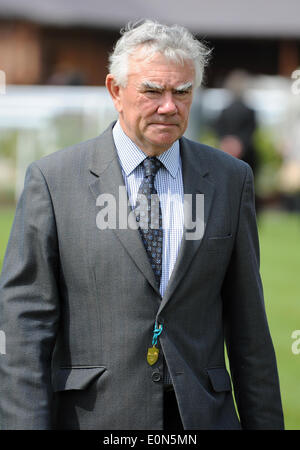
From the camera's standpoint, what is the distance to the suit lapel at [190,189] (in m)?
2.83

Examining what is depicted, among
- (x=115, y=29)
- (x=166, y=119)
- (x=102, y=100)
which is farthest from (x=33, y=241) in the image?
(x=115, y=29)

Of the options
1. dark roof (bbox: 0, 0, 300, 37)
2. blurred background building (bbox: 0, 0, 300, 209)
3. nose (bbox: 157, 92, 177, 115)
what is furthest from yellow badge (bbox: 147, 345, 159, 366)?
dark roof (bbox: 0, 0, 300, 37)

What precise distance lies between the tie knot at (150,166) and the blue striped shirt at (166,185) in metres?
0.02

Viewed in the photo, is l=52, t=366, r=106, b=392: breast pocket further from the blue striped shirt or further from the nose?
the nose

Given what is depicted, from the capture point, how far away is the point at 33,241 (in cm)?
285

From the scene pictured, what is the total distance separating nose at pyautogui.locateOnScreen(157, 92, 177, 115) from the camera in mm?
2803

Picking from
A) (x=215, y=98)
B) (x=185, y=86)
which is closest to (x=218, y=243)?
(x=185, y=86)

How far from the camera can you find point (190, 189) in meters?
2.97

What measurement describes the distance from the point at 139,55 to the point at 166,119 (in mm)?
247

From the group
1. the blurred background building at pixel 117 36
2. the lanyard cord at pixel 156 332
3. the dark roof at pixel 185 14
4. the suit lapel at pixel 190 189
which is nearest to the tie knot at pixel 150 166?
the suit lapel at pixel 190 189

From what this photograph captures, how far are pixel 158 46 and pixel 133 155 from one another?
0.41 metres

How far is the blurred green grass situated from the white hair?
7.92 feet

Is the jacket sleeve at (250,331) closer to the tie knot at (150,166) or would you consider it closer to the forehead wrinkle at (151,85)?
the tie knot at (150,166)
